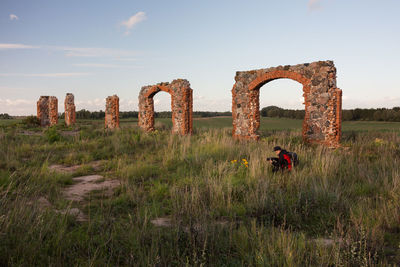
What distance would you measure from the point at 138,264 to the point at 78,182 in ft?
14.2

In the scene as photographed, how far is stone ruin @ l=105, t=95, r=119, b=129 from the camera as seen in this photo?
60.4 ft

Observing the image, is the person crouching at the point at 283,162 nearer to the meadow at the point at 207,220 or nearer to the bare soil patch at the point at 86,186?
the meadow at the point at 207,220

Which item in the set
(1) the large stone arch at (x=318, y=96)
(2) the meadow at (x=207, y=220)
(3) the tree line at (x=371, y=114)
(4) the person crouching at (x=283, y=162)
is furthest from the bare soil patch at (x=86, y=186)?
(3) the tree line at (x=371, y=114)

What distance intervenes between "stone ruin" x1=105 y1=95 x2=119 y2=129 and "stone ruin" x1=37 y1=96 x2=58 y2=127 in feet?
30.4

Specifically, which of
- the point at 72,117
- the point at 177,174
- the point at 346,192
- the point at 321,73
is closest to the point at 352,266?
the point at 346,192

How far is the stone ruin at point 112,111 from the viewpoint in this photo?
60.4ft

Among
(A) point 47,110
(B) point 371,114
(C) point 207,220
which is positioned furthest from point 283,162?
(A) point 47,110

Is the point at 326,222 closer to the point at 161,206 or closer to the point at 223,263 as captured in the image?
the point at 223,263

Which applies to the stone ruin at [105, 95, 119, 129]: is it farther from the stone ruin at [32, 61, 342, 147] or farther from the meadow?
the meadow

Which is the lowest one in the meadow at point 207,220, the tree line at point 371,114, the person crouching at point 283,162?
the meadow at point 207,220

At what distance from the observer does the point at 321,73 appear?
981 cm

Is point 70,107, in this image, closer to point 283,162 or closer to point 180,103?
point 180,103

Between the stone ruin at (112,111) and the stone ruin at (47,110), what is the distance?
9.28m

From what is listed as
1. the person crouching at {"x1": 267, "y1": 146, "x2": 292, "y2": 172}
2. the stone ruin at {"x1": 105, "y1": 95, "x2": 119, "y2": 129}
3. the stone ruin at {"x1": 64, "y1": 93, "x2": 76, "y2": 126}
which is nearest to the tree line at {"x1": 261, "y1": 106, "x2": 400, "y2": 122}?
the stone ruin at {"x1": 105, "y1": 95, "x2": 119, "y2": 129}
